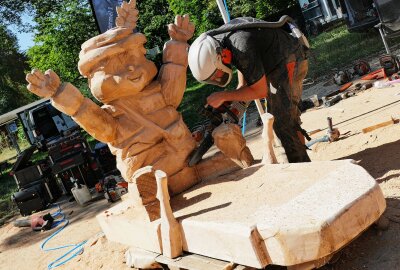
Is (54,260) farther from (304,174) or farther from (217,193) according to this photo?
(304,174)

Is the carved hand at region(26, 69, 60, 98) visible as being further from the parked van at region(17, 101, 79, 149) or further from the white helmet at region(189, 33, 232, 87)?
the parked van at region(17, 101, 79, 149)

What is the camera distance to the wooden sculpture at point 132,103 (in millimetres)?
3430

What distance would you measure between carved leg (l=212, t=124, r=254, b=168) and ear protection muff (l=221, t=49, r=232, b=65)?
0.54 metres

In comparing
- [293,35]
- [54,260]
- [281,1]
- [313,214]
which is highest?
[281,1]

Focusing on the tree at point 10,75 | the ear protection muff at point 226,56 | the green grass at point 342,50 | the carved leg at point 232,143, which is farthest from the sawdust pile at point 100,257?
the tree at point 10,75

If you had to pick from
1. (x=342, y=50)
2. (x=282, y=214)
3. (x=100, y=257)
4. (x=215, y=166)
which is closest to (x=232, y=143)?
(x=215, y=166)

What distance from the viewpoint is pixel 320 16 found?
702 inches

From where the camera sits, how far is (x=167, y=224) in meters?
2.84

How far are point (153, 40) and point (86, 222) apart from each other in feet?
54.2

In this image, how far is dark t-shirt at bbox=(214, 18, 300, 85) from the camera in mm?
3541

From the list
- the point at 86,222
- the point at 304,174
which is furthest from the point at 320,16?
the point at 304,174

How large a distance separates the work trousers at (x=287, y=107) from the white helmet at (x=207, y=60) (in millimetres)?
565

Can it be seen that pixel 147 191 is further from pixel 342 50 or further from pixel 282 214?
pixel 342 50

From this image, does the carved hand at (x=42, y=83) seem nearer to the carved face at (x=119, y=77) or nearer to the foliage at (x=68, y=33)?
the carved face at (x=119, y=77)
